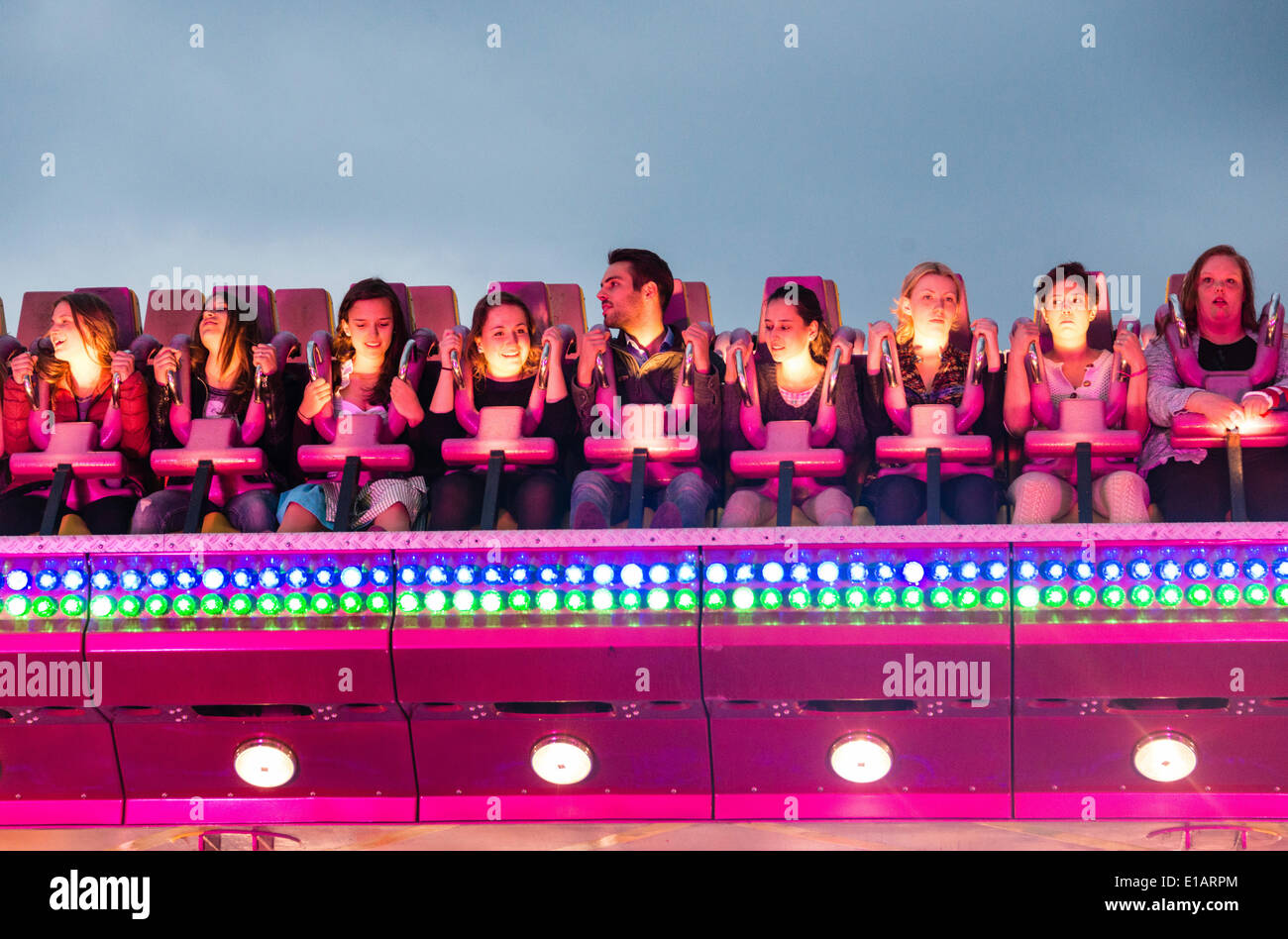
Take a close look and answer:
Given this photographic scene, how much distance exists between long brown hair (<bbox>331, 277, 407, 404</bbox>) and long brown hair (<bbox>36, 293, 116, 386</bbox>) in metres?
0.60

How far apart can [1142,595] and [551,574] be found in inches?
46.4

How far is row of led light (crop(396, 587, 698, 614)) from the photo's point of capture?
2469 mm

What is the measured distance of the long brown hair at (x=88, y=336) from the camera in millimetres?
3148

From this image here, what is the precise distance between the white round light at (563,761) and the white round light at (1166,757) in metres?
1.10

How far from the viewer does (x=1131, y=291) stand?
304 centimetres

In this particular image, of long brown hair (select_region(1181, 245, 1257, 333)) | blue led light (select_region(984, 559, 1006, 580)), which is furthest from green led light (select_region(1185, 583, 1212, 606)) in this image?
long brown hair (select_region(1181, 245, 1257, 333))

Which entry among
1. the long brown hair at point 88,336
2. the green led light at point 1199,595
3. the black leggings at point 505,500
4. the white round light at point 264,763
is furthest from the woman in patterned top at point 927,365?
the long brown hair at point 88,336

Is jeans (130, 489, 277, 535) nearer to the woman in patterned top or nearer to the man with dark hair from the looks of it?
the man with dark hair

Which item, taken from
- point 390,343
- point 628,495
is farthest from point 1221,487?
point 390,343

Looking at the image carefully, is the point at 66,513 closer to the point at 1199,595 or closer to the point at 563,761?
the point at 563,761

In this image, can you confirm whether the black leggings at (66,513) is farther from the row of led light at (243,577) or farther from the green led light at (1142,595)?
the green led light at (1142,595)

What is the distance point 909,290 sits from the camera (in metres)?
3.05
